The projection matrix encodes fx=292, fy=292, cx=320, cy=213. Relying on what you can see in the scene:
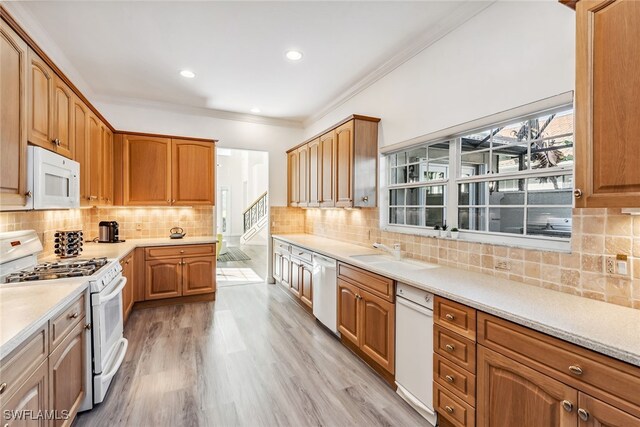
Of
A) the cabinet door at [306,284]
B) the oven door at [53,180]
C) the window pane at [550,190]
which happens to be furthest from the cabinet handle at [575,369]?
the oven door at [53,180]

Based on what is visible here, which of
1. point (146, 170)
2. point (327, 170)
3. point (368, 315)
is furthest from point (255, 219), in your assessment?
point (368, 315)

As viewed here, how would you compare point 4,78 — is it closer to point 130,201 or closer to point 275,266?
point 130,201

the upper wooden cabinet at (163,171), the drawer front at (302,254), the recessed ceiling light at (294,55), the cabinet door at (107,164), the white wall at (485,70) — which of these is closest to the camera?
the white wall at (485,70)

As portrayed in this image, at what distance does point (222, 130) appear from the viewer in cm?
486

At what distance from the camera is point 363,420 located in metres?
1.94

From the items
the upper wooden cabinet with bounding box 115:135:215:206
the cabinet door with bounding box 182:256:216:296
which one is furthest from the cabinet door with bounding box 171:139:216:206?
the cabinet door with bounding box 182:256:216:296

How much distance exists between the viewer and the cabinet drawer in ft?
12.9

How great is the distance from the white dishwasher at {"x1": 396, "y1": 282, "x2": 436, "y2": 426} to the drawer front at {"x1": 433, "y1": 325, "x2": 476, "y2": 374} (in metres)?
0.07

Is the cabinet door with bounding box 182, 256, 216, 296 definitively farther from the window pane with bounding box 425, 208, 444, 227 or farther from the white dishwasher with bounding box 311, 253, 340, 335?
the window pane with bounding box 425, 208, 444, 227

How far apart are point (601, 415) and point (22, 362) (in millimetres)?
2335

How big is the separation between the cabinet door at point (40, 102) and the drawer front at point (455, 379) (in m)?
2.93

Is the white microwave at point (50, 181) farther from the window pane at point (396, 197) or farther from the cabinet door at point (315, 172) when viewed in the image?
the window pane at point (396, 197)

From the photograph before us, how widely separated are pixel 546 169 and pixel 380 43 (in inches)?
72.8

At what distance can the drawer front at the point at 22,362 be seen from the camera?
3.61 feet
